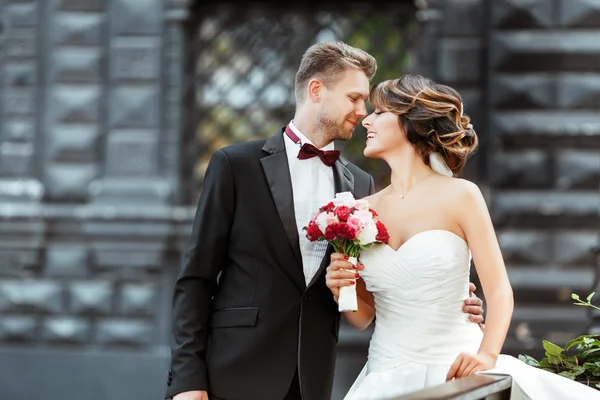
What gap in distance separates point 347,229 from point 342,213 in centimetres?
7

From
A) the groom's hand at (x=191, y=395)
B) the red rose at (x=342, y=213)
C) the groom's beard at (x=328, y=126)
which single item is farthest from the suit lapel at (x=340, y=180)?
the groom's hand at (x=191, y=395)

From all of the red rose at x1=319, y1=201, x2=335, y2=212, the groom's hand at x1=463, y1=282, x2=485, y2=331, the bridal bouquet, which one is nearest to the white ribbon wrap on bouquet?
the bridal bouquet

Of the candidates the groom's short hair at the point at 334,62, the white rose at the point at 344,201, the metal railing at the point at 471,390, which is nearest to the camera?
the metal railing at the point at 471,390

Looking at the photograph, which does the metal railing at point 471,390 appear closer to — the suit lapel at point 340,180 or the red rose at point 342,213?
the red rose at point 342,213

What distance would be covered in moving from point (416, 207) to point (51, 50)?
192 inches

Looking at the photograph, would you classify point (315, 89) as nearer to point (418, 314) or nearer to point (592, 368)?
point (418, 314)

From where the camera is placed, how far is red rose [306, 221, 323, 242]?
3178 mm

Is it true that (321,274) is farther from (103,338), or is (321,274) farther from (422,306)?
(103,338)

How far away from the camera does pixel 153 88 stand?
7270mm

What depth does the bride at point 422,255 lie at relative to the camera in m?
3.13

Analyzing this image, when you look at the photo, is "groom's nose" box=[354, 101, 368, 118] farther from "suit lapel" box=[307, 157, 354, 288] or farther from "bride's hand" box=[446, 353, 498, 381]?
"bride's hand" box=[446, 353, 498, 381]

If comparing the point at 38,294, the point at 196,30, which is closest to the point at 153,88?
the point at 196,30

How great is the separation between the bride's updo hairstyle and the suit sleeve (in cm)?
65

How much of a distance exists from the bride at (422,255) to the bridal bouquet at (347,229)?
4cm
